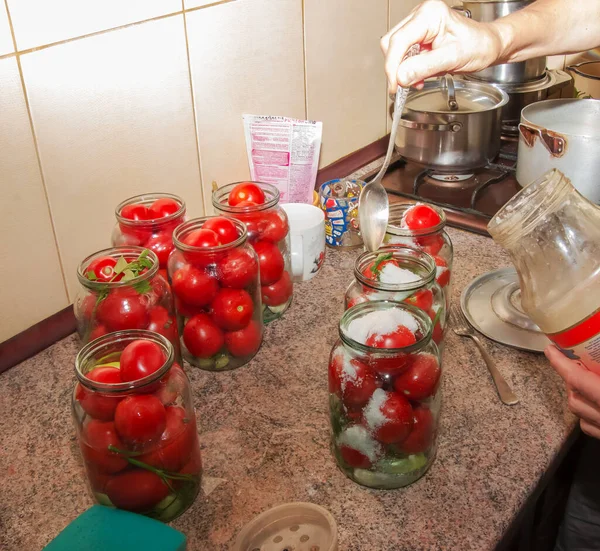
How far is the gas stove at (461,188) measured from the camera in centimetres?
125

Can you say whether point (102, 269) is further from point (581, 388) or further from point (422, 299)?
point (581, 388)

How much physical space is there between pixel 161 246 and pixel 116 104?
219mm

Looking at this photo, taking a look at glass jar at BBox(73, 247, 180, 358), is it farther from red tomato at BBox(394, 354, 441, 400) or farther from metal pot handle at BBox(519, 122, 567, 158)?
metal pot handle at BBox(519, 122, 567, 158)

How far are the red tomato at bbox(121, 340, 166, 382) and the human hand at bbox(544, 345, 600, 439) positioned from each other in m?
0.43

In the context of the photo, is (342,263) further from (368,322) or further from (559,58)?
(559,58)

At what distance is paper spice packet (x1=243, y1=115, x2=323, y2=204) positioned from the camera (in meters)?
1.14

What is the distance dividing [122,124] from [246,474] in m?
0.54

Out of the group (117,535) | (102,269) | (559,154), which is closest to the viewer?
(117,535)

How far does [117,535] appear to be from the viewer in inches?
23.8

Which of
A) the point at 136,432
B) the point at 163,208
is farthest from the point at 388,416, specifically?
the point at 163,208

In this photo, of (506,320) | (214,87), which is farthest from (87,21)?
(506,320)

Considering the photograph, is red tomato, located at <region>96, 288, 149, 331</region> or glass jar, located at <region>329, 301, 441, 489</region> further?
red tomato, located at <region>96, 288, 149, 331</region>

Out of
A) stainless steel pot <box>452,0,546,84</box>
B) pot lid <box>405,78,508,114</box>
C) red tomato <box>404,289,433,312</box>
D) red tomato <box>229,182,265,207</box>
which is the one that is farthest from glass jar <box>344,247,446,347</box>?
stainless steel pot <box>452,0,546,84</box>

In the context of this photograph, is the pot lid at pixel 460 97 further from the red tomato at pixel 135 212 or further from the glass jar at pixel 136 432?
the glass jar at pixel 136 432
